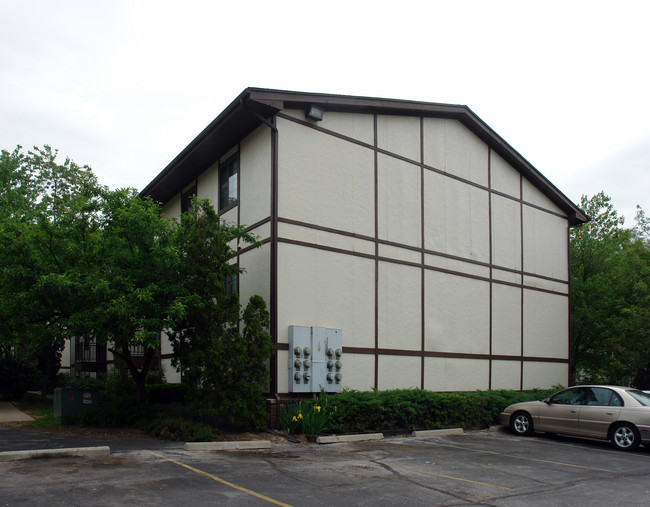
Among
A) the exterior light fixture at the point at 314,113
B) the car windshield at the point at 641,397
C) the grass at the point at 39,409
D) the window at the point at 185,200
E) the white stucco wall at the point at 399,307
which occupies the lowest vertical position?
the grass at the point at 39,409

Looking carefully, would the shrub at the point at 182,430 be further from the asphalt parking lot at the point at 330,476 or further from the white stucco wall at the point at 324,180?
the white stucco wall at the point at 324,180

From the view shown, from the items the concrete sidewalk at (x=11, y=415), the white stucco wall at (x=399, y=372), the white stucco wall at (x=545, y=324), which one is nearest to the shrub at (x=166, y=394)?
the concrete sidewalk at (x=11, y=415)

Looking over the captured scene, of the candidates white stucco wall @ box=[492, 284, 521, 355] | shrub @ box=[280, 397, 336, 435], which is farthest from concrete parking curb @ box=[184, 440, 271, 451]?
white stucco wall @ box=[492, 284, 521, 355]

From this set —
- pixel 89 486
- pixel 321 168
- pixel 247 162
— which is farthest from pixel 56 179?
pixel 89 486

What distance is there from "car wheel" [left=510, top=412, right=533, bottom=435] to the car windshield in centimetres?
271

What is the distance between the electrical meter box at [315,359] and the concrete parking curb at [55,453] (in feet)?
16.9

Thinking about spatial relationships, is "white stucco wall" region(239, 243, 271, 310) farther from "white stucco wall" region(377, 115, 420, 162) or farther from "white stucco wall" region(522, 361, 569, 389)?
"white stucco wall" region(522, 361, 569, 389)

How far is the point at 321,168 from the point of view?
53.3ft

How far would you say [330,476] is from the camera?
9336mm

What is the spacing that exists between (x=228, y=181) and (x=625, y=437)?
12706mm

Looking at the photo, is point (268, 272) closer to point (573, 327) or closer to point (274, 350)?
point (274, 350)

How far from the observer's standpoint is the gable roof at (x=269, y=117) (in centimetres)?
1527

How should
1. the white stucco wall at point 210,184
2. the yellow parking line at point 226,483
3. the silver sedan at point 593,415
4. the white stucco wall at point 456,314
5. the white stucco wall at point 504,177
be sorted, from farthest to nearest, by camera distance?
the white stucco wall at point 504,177 → the white stucco wall at point 210,184 → the white stucco wall at point 456,314 → the silver sedan at point 593,415 → the yellow parking line at point 226,483

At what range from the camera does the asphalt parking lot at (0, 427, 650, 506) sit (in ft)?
25.1
